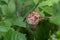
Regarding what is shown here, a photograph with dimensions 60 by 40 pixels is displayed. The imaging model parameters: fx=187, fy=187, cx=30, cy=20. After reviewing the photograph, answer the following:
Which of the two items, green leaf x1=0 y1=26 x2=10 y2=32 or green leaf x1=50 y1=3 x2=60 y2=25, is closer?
green leaf x1=50 y1=3 x2=60 y2=25

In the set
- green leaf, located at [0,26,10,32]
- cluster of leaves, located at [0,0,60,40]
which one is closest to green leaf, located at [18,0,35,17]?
cluster of leaves, located at [0,0,60,40]

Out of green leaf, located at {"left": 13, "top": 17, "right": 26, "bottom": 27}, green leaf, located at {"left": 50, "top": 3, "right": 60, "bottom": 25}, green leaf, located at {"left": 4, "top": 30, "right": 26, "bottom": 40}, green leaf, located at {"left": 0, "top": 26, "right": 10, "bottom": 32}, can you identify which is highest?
green leaf, located at {"left": 50, "top": 3, "right": 60, "bottom": 25}

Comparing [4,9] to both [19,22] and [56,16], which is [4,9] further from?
[56,16]

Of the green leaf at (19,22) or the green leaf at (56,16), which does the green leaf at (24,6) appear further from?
the green leaf at (56,16)

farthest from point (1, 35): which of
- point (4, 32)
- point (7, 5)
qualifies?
point (7, 5)

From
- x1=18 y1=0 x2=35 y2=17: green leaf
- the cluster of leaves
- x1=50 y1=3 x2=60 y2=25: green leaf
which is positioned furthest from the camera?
x1=18 y1=0 x2=35 y2=17: green leaf

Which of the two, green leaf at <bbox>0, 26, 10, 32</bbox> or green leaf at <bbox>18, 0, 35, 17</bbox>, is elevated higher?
green leaf at <bbox>18, 0, 35, 17</bbox>

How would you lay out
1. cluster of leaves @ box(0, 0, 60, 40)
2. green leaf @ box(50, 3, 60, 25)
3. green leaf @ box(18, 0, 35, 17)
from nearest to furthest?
green leaf @ box(50, 3, 60, 25)
cluster of leaves @ box(0, 0, 60, 40)
green leaf @ box(18, 0, 35, 17)

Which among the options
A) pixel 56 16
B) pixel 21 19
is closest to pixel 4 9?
pixel 21 19

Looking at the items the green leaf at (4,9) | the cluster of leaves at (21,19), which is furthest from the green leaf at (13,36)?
the green leaf at (4,9)

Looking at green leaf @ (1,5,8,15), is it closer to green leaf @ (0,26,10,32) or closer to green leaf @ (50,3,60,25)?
green leaf @ (0,26,10,32)
